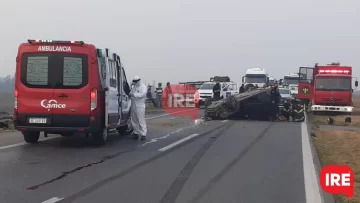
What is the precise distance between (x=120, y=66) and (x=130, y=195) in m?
7.78

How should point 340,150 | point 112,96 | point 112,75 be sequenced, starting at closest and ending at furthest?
point 112,96
point 340,150
point 112,75

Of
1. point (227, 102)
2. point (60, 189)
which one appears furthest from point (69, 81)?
point (227, 102)

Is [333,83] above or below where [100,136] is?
above

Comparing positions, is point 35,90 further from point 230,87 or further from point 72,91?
point 230,87

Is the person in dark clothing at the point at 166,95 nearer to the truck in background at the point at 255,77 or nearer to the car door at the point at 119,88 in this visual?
the truck in background at the point at 255,77

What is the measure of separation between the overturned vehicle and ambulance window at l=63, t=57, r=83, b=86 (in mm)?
12542

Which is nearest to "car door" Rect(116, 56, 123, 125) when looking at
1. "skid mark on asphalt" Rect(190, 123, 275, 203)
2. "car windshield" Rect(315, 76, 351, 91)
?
"skid mark on asphalt" Rect(190, 123, 275, 203)

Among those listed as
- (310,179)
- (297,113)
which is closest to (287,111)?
(297,113)

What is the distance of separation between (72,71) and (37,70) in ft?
2.72

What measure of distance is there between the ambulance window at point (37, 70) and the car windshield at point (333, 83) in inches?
931

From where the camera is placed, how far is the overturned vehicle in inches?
942

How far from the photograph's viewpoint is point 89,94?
39.3 feet

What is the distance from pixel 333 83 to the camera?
1276 inches

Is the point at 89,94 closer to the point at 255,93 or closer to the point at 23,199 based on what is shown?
the point at 23,199
